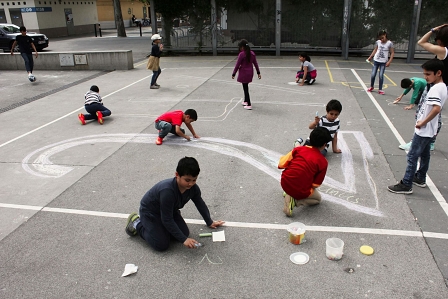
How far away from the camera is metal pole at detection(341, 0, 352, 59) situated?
16.7m

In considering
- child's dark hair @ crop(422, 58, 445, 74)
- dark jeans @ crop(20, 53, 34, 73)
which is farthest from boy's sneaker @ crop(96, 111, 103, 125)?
dark jeans @ crop(20, 53, 34, 73)

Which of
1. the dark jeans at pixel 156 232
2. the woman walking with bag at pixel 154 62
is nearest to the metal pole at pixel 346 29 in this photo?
the woman walking with bag at pixel 154 62

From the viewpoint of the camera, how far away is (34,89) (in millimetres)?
12492

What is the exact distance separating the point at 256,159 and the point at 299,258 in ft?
8.83

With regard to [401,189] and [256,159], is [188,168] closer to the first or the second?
[256,159]

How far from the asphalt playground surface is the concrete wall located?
6.15m

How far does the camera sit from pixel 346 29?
17000 mm

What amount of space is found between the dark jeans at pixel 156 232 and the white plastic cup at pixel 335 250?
5.17 ft

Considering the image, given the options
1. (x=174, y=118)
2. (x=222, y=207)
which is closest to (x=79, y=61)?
(x=174, y=118)

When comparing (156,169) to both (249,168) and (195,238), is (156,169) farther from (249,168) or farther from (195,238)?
(195,238)

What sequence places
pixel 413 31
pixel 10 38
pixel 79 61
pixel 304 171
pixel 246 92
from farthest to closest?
pixel 10 38, pixel 413 31, pixel 79 61, pixel 246 92, pixel 304 171

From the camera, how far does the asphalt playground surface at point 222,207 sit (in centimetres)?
348

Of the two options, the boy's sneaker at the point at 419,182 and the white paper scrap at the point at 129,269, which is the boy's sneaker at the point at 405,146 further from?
the white paper scrap at the point at 129,269

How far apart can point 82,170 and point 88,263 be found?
8.27 feet
